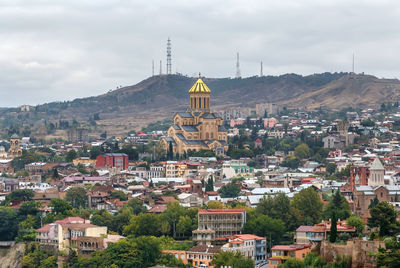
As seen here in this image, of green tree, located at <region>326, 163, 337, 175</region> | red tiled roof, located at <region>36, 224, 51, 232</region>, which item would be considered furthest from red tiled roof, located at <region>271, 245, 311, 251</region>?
green tree, located at <region>326, 163, 337, 175</region>

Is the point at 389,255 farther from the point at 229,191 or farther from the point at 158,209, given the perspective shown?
the point at 229,191

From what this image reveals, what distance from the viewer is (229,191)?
89.1 metres

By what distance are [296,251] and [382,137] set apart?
71014mm

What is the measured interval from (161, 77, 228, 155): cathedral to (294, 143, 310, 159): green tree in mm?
8164

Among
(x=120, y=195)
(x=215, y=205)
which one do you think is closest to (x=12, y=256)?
(x=120, y=195)

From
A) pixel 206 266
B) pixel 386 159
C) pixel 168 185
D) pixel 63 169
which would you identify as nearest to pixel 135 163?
pixel 63 169

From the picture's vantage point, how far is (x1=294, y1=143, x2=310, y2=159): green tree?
392 feet

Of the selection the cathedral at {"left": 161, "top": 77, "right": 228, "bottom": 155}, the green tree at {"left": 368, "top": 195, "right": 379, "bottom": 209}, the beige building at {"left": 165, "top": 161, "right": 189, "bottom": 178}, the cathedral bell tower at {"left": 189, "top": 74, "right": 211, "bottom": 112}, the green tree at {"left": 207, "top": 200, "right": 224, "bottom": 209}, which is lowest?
the green tree at {"left": 207, "top": 200, "right": 224, "bottom": 209}

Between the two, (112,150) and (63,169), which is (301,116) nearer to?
(112,150)

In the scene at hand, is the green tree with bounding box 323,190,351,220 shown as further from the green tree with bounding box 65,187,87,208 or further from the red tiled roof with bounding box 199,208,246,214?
the green tree with bounding box 65,187,87,208

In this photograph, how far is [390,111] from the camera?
582 feet

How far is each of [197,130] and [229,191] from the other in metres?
35.4

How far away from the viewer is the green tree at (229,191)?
8850cm

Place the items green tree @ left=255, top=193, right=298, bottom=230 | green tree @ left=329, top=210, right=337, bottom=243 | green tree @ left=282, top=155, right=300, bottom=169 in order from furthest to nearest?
1. green tree @ left=282, top=155, right=300, bottom=169
2. green tree @ left=255, top=193, right=298, bottom=230
3. green tree @ left=329, top=210, right=337, bottom=243
